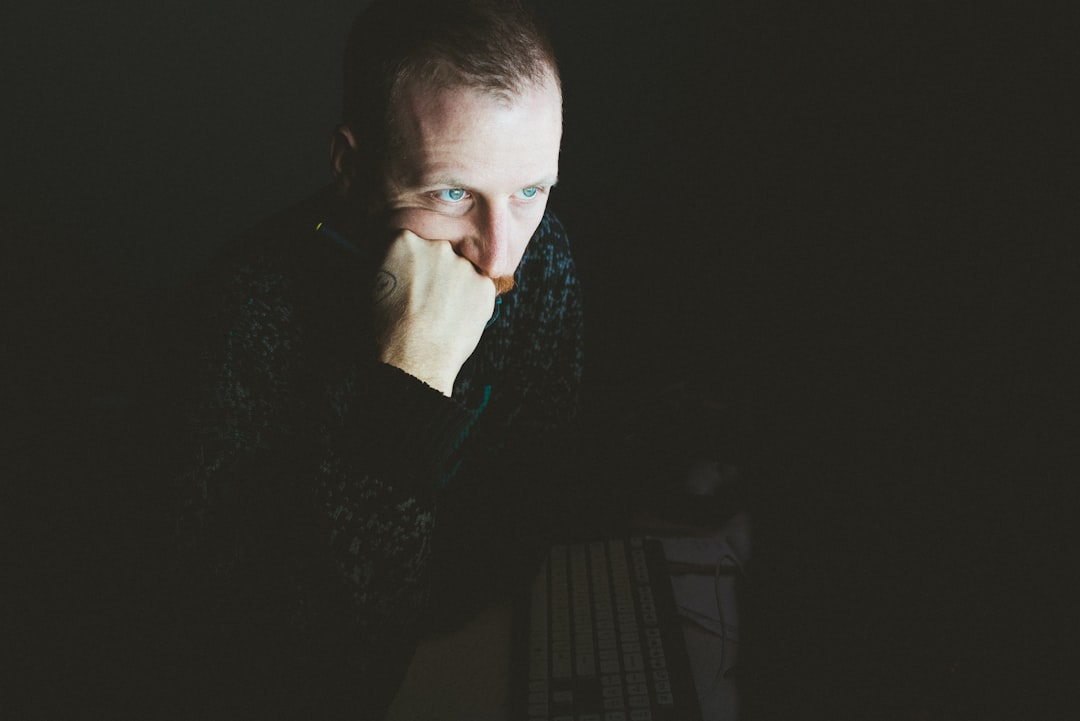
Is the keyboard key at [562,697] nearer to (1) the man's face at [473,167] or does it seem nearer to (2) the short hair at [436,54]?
(1) the man's face at [473,167]

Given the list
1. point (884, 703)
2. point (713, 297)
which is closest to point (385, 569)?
point (884, 703)

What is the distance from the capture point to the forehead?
28.7 inches

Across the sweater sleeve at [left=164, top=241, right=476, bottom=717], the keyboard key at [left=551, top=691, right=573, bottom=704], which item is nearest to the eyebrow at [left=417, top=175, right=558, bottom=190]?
the sweater sleeve at [left=164, top=241, right=476, bottom=717]

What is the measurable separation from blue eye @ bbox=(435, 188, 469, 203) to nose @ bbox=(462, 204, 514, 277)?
1.0 inches

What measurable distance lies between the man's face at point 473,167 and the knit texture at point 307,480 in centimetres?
11

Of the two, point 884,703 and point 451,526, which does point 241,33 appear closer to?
point 451,526

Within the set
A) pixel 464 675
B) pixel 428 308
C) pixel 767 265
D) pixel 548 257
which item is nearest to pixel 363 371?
pixel 428 308

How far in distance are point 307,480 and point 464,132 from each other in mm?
471

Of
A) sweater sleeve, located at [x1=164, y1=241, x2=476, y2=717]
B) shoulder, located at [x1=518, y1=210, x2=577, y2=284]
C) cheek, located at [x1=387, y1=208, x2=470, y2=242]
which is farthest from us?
shoulder, located at [x1=518, y1=210, x2=577, y2=284]

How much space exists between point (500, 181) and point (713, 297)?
660 millimetres

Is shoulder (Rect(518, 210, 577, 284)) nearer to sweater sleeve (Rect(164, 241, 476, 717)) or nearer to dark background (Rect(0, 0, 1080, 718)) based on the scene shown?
dark background (Rect(0, 0, 1080, 718))

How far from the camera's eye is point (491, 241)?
2.66ft

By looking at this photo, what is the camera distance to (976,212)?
0.60m

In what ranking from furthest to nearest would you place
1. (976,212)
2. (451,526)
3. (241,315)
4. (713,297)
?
(713,297), (451,526), (241,315), (976,212)
